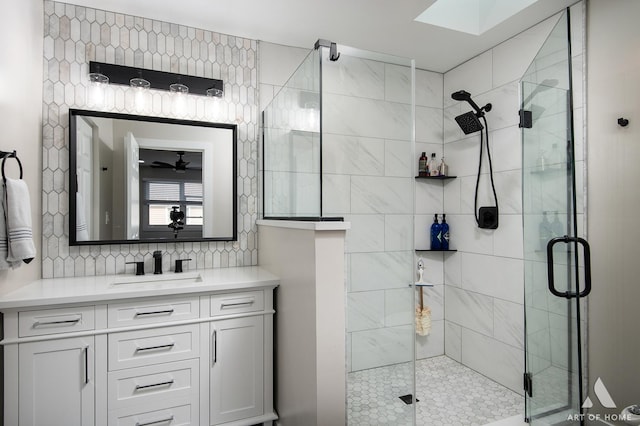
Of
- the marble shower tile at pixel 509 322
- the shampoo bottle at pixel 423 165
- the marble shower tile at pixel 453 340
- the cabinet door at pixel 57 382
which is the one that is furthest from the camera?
the shampoo bottle at pixel 423 165

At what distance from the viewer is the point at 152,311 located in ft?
6.28

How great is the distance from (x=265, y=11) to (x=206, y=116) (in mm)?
799

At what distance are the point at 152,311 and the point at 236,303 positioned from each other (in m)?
0.44

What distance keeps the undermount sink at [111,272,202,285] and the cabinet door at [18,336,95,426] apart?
489mm

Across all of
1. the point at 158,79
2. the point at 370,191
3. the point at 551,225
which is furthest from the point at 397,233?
the point at 158,79

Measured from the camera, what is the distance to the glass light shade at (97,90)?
7.38 feet

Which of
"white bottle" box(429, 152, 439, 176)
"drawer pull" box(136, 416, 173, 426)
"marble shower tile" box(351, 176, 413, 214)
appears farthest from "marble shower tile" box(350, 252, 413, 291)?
"white bottle" box(429, 152, 439, 176)

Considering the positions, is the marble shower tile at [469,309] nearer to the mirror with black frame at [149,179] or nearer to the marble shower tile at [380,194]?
the marble shower tile at [380,194]

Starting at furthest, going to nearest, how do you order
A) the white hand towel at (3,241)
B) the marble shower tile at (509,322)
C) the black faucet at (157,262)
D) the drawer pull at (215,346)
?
1. the marble shower tile at (509,322)
2. the black faucet at (157,262)
3. the drawer pull at (215,346)
4. the white hand towel at (3,241)

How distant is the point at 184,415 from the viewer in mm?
1963

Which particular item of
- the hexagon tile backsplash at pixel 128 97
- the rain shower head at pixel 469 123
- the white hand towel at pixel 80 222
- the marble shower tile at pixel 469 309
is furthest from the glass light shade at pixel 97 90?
the marble shower tile at pixel 469 309

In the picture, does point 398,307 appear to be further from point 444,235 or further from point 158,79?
point 158,79

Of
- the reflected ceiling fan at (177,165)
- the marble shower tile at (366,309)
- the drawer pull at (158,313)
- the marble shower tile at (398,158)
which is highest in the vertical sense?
the reflected ceiling fan at (177,165)

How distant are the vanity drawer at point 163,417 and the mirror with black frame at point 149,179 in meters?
1.01
